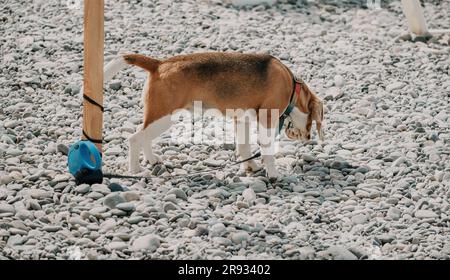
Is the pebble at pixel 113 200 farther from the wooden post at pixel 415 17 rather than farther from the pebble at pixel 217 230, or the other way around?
the wooden post at pixel 415 17

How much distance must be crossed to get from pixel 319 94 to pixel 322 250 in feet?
11.2

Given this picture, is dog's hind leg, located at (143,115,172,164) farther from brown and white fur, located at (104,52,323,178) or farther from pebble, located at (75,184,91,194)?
pebble, located at (75,184,91,194)

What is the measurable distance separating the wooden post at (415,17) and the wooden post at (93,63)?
17.6 feet

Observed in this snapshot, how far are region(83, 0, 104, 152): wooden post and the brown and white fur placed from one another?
22cm

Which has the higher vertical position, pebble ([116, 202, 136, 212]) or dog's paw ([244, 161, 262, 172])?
dog's paw ([244, 161, 262, 172])

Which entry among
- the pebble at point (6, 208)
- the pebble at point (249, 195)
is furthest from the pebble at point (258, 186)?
the pebble at point (6, 208)

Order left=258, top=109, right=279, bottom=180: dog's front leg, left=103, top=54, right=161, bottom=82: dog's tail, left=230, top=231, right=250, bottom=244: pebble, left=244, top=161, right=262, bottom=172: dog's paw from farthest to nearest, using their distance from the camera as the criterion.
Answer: left=244, top=161, right=262, bottom=172: dog's paw < left=258, top=109, right=279, bottom=180: dog's front leg < left=103, top=54, right=161, bottom=82: dog's tail < left=230, top=231, right=250, bottom=244: pebble

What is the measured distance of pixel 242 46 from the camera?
30.8 feet

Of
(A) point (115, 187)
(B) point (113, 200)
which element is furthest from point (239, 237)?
(A) point (115, 187)

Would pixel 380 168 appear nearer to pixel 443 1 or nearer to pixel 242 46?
pixel 242 46

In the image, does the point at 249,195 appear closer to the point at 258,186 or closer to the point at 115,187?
the point at 258,186

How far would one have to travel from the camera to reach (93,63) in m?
5.65

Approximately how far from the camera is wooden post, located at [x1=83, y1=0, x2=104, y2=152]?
5582mm

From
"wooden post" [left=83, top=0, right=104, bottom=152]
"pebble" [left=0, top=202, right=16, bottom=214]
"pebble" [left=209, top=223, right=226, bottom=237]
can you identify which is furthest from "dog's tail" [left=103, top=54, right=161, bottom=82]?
"pebble" [left=209, top=223, right=226, bottom=237]
